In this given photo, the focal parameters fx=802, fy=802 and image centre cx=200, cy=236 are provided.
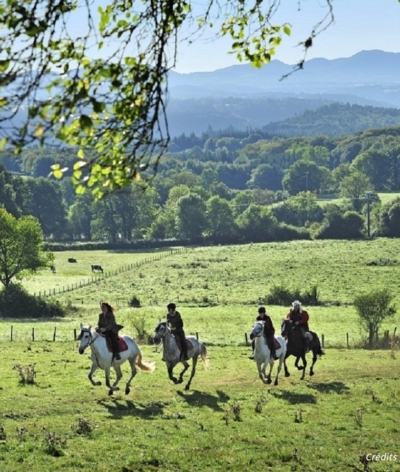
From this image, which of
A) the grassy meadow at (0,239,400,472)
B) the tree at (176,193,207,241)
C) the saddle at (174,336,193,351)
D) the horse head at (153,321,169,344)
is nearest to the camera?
the grassy meadow at (0,239,400,472)

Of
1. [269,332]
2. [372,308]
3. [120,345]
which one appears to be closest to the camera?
[120,345]

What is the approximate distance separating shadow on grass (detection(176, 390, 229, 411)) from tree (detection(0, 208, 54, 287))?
42.9 meters

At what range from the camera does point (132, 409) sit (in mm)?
21094

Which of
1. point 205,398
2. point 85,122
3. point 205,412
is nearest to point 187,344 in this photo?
point 205,398

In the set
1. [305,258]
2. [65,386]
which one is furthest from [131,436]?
[305,258]

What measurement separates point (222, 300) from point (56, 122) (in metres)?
57.4

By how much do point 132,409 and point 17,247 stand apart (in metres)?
45.6

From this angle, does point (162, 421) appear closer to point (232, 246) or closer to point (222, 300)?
point (222, 300)

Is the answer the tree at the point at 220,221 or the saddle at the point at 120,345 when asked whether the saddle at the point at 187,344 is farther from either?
the tree at the point at 220,221

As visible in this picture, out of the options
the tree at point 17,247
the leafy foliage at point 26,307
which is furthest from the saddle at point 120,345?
the tree at point 17,247

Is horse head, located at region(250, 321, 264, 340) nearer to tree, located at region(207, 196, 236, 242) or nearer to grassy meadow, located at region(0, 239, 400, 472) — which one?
grassy meadow, located at region(0, 239, 400, 472)

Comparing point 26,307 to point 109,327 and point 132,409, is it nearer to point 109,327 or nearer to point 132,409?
point 109,327

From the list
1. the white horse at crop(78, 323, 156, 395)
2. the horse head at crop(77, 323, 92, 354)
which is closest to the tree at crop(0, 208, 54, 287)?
the white horse at crop(78, 323, 156, 395)

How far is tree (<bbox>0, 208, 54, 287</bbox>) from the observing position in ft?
210
